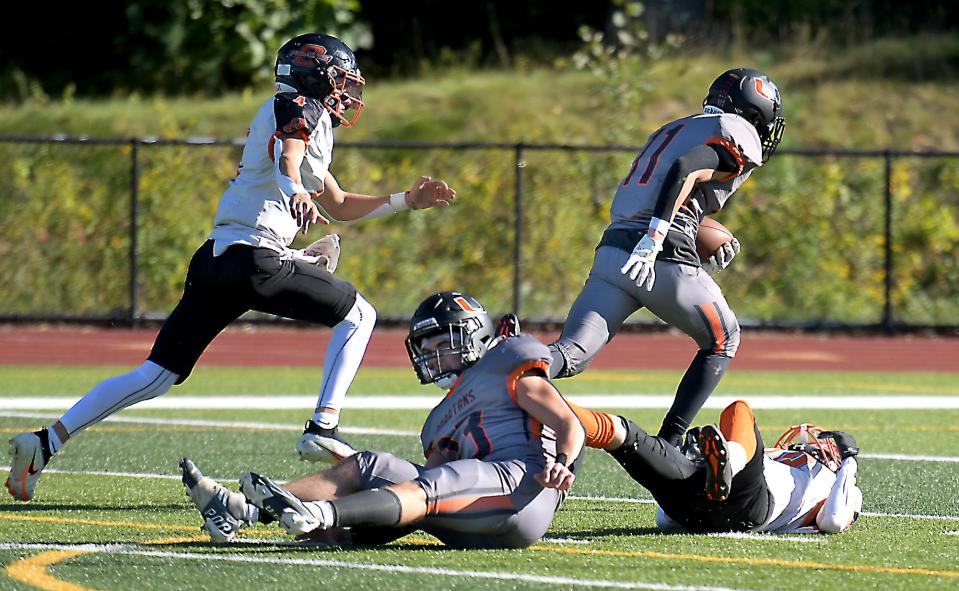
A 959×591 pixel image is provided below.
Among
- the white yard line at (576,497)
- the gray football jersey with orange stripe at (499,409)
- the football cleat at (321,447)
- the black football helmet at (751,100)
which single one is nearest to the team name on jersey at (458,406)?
the gray football jersey with orange stripe at (499,409)

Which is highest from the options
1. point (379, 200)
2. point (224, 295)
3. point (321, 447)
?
point (379, 200)

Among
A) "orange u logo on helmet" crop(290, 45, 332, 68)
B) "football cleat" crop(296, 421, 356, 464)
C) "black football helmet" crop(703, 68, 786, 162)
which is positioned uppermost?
"orange u logo on helmet" crop(290, 45, 332, 68)

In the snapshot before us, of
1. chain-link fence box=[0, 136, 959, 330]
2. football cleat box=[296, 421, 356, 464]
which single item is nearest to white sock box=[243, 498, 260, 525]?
football cleat box=[296, 421, 356, 464]

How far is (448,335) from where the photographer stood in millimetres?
5293

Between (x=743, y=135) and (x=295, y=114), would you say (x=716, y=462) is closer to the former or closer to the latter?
(x=743, y=135)

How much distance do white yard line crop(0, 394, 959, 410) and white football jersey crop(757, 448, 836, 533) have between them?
16.8 feet

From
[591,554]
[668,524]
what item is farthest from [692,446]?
[591,554]

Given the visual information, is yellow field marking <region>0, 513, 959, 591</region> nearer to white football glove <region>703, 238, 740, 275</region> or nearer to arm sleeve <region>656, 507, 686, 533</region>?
arm sleeve <region>656, 507, 686, 533</region>

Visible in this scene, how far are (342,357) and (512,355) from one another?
5.02 ft

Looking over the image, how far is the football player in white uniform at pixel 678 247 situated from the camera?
Result: 21.3ft

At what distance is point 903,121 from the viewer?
22.9 meters

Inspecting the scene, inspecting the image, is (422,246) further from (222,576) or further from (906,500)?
(222,576)

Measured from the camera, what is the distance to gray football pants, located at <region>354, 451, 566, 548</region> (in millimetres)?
5078

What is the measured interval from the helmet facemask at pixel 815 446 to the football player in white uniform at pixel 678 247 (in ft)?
1.61
